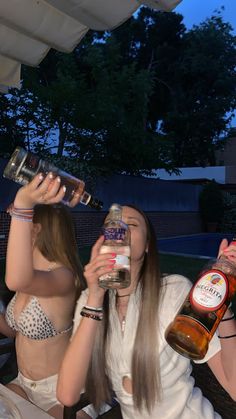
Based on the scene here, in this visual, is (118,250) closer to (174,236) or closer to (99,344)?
(99,344)

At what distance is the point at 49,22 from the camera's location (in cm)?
204

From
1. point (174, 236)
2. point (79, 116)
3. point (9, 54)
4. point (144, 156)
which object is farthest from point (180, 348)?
point (174, 236)

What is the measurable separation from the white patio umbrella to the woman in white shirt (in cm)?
91

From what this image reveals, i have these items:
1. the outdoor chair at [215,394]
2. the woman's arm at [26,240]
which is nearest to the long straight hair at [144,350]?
the woman's arm at [26,240]

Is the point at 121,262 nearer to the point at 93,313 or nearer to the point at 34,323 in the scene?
the point at 93,313

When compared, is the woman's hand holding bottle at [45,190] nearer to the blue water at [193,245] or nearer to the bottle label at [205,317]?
the bottle label at [205,317]

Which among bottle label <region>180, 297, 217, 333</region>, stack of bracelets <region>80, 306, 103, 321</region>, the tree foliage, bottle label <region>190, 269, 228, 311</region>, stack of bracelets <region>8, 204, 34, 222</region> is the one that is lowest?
stack of bracelets <region>80, 306, 103, 321</region>

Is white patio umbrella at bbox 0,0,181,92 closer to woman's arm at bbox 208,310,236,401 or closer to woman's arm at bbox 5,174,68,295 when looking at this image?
woman's arm at bbox 5,174,68,295

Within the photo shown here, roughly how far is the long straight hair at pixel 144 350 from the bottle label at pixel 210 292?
1.25 feet

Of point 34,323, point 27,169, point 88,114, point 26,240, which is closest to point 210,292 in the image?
point 26,240

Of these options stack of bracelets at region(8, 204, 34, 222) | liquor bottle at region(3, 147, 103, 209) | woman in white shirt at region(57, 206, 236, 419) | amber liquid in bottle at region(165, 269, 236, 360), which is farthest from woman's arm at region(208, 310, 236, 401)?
stack of bracelets at region(8, 204, 34, 222)

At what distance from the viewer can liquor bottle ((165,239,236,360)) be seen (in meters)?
1.27

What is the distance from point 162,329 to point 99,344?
0.29 metres

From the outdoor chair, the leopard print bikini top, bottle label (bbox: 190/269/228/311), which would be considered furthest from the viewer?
the outdoor chair
